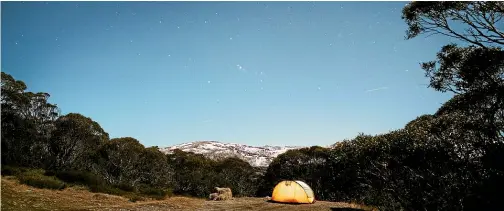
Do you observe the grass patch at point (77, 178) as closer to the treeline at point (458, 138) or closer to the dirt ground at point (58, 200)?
the dirt ground at point (58, 200)

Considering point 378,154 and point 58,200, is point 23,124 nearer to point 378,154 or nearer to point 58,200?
point 58,200

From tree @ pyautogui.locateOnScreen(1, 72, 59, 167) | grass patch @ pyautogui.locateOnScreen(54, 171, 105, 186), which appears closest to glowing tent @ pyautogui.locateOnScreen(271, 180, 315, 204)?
grass patch @ pyautogui.locateOnScreen(54, 171, 105, 186)

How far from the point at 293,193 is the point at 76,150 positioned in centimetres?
2892

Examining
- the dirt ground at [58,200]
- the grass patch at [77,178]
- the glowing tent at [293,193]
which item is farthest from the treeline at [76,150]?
the glowing tent at [293,193]

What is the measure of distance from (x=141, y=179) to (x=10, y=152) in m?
16.1

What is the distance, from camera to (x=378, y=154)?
90.0 ft

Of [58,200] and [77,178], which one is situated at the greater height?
[77,178]

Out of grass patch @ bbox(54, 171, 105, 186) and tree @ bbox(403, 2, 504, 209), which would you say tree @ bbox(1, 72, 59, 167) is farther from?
tree @ bbox(403, 2, 504, 209)

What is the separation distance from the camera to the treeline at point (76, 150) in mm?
35031

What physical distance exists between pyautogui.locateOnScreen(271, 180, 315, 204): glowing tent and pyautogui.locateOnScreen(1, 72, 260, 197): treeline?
432 inches

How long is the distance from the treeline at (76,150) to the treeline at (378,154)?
13 cm

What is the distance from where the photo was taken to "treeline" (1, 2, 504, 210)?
14906 mm

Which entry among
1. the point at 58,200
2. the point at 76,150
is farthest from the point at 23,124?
the point at 58,200

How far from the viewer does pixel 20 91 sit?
37.7 meters
